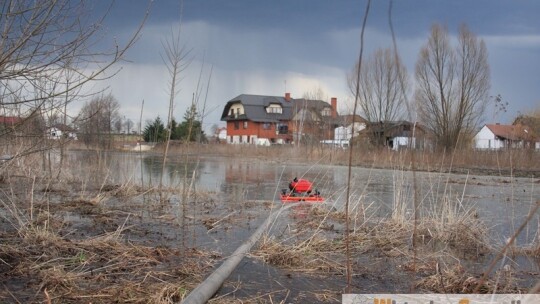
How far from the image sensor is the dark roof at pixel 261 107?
233 ft

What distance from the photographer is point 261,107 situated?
72500 mm

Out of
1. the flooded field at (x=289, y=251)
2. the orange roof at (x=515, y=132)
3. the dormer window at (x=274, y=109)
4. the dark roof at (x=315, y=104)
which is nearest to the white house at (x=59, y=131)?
the flooded field at (x=289, y=251)

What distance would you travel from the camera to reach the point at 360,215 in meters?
7.77

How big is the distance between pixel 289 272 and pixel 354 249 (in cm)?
135

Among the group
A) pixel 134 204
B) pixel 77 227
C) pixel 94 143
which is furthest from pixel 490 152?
pixel 77 227

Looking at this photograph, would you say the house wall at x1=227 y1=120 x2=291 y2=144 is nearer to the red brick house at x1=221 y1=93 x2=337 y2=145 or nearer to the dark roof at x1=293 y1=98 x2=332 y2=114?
the red brick house at x1=221 y1=93 x2=337 y2=145

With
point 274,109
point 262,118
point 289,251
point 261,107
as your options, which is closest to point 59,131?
point 289,251

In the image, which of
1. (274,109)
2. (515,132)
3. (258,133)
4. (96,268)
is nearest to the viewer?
(96,268)

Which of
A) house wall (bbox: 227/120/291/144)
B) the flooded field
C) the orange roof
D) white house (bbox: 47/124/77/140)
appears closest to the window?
house wall (bbox: 227/120/291/144)

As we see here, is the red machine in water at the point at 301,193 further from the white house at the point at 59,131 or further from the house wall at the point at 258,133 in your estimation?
the house wall at the point at 258,133

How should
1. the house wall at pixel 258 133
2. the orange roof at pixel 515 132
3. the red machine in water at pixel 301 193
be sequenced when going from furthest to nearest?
1. the house wall at pixel 258 133
2. the orange roof at pixel 515 132
3. the red machine in water at pixel 301 193

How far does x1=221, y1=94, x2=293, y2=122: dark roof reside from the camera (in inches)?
2798

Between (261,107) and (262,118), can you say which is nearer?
(262,118)

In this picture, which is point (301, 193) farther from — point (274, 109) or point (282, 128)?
point (274, 109)
